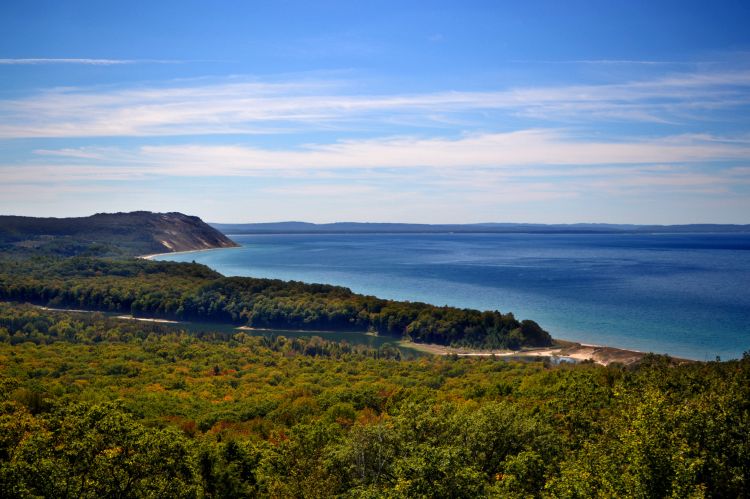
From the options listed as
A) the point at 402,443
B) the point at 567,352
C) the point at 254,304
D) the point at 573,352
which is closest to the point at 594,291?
the point at 573,352

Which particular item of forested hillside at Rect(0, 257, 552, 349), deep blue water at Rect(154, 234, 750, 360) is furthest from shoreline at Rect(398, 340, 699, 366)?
deep blue water at Rect(154, 234, 750, 360)

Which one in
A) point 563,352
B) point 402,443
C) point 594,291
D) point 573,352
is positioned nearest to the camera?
point 402,443

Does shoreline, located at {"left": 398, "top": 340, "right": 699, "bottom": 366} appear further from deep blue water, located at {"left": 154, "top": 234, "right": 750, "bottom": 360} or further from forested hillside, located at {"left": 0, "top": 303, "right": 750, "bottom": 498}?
forested hillside, located at {"left": 0, "top": 303, "right": 750, "bottom": 498}

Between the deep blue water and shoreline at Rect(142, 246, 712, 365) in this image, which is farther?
the deep blue water

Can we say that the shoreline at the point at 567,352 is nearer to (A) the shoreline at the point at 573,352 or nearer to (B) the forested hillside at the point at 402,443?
(A) the shoreline at the point at 573,352

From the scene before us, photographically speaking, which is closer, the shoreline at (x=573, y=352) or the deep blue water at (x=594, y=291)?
the shoreline at (x=573, y=352)

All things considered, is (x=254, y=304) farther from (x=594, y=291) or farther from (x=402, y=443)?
(x=402, y=443)

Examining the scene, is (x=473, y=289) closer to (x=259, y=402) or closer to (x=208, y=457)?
(x=259, y=402)

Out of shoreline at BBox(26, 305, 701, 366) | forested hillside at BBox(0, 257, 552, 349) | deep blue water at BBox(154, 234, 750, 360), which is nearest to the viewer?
shoreline at BBox(26, 305, 701, 366)

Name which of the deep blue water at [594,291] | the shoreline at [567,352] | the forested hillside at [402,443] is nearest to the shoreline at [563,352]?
the shoreline at [567,352]
